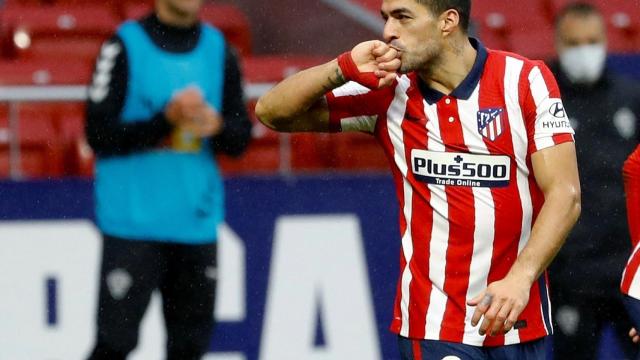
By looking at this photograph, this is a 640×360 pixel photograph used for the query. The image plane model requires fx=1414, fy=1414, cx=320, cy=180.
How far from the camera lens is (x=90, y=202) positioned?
21.1 ft

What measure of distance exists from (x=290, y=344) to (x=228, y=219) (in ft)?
2.15

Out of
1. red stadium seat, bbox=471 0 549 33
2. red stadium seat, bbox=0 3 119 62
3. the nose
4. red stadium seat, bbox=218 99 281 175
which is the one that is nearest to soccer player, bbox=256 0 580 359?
the nose

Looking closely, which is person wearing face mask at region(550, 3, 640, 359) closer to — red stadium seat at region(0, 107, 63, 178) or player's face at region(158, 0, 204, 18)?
player's face at region(158, 0, 204, 18)

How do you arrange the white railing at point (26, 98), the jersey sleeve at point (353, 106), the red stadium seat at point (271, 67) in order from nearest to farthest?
the jersey sleeve at point (353, 106) < the white railing at point (26, 98) < the red stadium seat at point (271, 67)

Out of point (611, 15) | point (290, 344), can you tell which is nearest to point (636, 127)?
point (290, 344)

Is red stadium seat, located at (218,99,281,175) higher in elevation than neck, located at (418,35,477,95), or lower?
lower

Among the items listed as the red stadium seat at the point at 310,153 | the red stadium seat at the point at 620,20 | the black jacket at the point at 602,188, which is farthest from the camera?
the red stadium seat at the point at 620,20

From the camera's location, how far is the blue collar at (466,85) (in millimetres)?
4164

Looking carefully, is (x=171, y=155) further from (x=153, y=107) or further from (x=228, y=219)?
(x=228, y=219)

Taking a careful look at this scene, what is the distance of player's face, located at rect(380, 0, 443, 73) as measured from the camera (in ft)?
13.3

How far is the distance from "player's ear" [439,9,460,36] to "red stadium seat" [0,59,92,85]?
400 centimetres

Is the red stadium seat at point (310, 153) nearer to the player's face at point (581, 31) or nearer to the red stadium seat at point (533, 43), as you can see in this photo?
the player's face at point (581, 31)

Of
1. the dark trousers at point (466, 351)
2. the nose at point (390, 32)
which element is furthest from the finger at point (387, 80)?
the dark trousers at point (466, 351)

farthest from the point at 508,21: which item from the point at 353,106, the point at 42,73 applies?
the point at 353,106
